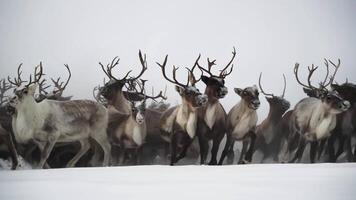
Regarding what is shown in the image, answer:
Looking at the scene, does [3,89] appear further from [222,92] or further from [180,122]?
[222,92]

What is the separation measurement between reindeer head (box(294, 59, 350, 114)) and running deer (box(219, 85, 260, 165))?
529 millimetres

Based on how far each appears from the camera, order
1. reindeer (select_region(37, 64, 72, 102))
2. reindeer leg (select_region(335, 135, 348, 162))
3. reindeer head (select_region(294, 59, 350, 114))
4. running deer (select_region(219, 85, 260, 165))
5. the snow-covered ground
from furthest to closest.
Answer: reindeer leg (select_region(335, 135, 348, 162)) → reindeer head (select_region(294, 59, 350, 114)) → running deer (select_region(219, 85, 260, 165)) → reindeer (select_region(37, 64, 72, 102)) → the snow-covered ground

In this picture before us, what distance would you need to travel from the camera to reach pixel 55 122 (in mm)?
4055

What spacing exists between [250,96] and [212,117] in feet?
1.32

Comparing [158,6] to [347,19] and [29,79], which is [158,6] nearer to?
[29,79]

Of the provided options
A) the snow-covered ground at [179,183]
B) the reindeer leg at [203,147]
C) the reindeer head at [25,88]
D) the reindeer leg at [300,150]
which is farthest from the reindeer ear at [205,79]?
the reindeer head at [25,88]

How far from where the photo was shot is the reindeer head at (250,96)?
4336 mm

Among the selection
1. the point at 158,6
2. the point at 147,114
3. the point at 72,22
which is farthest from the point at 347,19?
the point at 72,22

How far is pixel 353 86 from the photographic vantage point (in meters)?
4.58

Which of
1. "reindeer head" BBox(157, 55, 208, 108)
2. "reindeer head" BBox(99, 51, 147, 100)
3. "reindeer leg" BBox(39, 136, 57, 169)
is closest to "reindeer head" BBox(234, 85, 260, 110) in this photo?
"reindeer head" BBox(157, 55, 208, 108)

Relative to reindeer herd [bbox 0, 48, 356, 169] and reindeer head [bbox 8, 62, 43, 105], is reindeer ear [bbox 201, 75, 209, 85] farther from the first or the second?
reindeer head [bbox 8, 62, 43, 105]

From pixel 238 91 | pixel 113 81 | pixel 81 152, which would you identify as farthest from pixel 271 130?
pixel 81 152

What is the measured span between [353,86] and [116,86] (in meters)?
2.23

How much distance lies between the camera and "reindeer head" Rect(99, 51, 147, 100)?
420 centimetres
